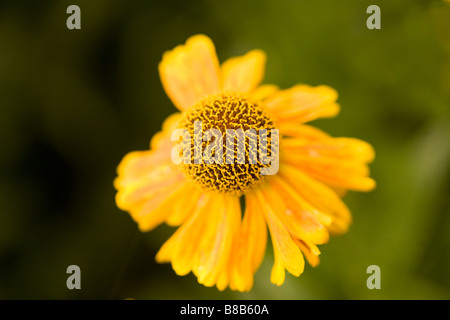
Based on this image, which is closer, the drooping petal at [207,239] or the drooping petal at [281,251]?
the drooping petal at [281,251]

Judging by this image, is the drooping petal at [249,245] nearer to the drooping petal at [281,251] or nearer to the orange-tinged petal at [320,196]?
the drooping petal at [281,251]

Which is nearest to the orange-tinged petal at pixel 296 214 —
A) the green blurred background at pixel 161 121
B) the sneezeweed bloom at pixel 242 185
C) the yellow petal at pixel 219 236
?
the sneezeweed bloom at pixel 242 185

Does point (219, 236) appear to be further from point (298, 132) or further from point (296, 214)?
point (298, 132)

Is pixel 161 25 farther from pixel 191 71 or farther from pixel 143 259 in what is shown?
pixel 143 259

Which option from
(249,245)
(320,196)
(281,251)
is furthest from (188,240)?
(320,196)

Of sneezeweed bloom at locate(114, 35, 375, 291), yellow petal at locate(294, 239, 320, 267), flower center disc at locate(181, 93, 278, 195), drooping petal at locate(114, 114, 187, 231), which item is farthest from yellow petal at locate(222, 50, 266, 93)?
yellow petal at locate(294, 239, 320, 267)

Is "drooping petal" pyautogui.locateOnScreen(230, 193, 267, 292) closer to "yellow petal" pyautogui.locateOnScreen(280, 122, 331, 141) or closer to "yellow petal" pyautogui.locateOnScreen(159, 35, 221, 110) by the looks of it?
"yellow petal" pyautogui.locateOnScreen(280, 122, 331, 141)
